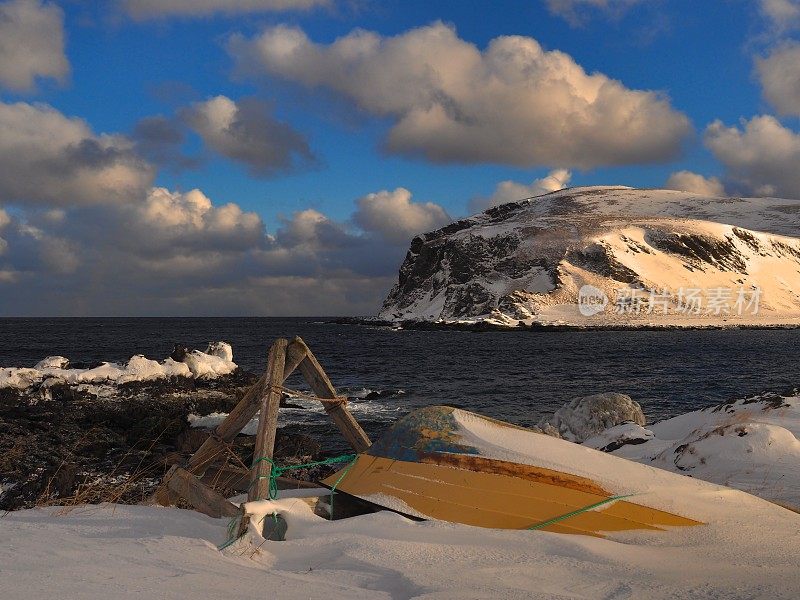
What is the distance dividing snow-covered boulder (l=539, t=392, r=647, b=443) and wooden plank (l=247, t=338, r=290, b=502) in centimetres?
1145

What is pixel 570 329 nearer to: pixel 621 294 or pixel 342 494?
pixel 621 294

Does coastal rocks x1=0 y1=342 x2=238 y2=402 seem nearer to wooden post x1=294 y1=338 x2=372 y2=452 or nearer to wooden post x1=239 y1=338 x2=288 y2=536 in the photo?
wooden post x1=294 y1=338 x2=372 y2=452

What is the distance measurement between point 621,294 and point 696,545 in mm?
114339

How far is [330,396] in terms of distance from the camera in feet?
24.9

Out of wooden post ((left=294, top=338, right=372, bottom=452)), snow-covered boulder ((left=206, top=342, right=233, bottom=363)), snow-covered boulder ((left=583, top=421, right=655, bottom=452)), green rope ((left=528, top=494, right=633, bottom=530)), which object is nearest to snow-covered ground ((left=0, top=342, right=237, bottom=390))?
snow-covered boulder ((left=206, top=342, right=233, bottom=363))

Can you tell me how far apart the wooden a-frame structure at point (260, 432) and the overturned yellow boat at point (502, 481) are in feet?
3.00

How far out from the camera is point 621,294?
112750 millimetres

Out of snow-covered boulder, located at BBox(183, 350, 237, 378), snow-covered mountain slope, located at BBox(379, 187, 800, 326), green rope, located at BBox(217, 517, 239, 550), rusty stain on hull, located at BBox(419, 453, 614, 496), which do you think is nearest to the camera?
green rope, located at BBox(217, 517, 239, 550)

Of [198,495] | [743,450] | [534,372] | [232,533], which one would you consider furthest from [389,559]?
[534,372]

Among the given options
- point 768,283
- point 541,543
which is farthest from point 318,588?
point 768,283

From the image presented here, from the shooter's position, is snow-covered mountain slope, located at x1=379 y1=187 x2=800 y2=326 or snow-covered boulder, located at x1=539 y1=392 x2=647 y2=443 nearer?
snow-covered boulder, located at x1=539 y1=392 x2=647 y2=443

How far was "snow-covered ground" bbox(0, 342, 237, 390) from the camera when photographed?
27031 mm

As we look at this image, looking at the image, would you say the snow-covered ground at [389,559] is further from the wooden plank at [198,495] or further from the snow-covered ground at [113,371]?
the snow-covered ground at [113,371]

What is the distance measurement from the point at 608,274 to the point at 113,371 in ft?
334
